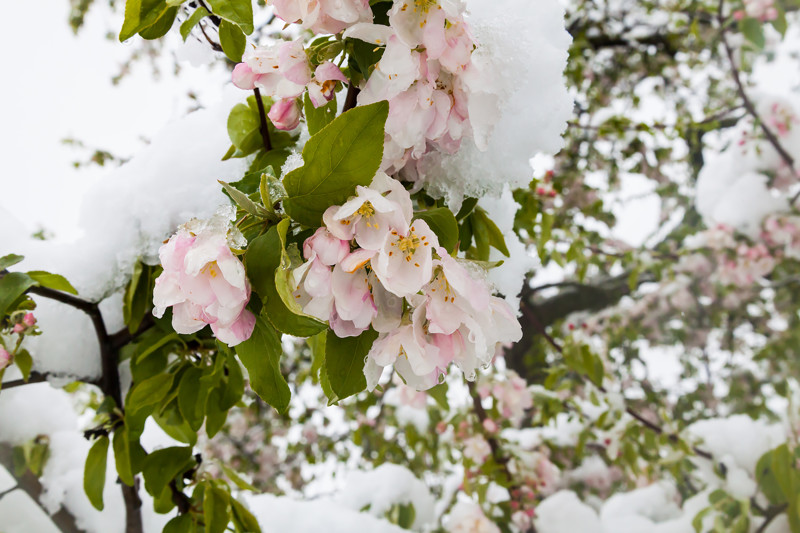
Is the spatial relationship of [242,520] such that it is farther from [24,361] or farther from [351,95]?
[351,95]

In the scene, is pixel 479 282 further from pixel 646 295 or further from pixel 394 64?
pixel 646 295

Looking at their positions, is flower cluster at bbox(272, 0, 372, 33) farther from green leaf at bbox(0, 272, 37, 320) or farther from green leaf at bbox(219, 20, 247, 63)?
green leaf at bbox(0, 272, 37, 320)

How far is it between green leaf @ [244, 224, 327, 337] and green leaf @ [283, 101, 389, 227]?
0.08 feet

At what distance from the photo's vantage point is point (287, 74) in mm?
361

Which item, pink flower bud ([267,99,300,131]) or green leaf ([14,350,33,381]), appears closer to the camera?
pink flower bud ([267,99,300,131])

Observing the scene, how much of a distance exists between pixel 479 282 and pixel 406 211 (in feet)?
0.20

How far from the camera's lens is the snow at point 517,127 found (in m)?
0.40

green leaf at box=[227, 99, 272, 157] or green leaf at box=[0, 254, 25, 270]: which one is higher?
→ green leaf at box=[227, 99, 272, 157]

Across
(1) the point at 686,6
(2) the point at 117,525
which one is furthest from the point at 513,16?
(1) the point at 686,6

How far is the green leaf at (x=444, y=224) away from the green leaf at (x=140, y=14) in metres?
0.22

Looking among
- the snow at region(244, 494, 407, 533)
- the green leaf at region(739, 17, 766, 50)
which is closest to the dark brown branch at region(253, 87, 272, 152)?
the snow at region(244, 494, 407, 533)

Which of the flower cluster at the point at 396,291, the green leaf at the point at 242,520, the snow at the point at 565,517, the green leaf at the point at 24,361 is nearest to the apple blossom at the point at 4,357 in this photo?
the green leaf at the point at 24,361

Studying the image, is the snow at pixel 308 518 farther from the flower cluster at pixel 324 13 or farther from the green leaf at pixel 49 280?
the flower cluster at pixel 324 13

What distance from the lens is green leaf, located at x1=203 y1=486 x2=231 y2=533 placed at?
1.78 feet
